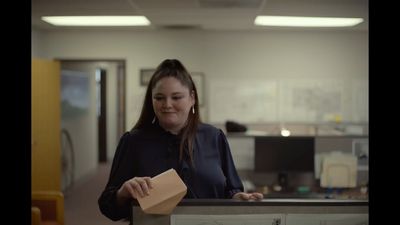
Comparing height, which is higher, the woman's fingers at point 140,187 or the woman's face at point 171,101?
the woman's face at point 171,101

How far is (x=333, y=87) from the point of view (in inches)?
148

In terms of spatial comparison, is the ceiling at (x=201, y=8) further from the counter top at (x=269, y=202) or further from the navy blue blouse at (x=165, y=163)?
the counter top at (x=269, y=202)

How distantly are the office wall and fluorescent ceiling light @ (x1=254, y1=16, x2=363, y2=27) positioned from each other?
0.37 m

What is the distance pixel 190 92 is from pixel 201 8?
1871 millimetres

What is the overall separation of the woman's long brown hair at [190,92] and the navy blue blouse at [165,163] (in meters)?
0.01

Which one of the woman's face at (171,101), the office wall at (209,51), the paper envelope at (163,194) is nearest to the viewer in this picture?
the paper envelope at (163,194)

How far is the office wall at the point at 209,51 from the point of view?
369cm

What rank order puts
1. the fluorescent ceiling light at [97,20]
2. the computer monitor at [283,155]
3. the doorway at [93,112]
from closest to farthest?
the computer monitor at [283,155] < the fluorescent ceiling light at [97,20] < the doorway at [93,112]

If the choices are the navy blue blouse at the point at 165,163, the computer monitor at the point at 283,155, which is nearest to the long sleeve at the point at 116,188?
the navy blue blouse at the point at 165,163

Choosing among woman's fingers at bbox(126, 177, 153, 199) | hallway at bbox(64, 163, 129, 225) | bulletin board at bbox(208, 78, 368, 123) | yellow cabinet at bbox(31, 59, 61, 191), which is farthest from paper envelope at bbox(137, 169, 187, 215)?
bulletin board at bbox(208, 78, 368, 123)
